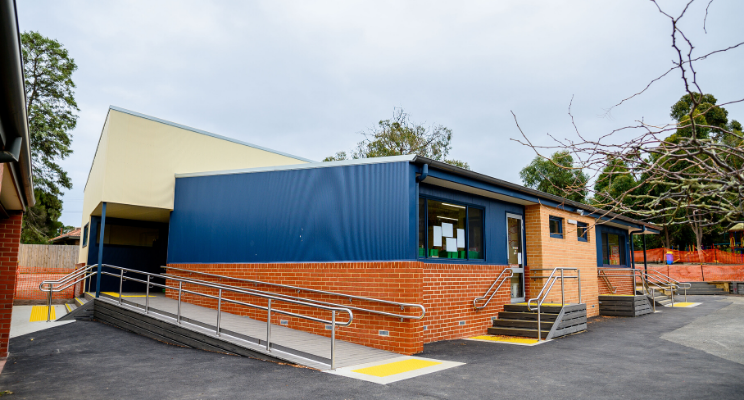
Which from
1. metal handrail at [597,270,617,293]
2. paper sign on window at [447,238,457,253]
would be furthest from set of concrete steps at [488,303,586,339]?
metal handrail at [597,270,617,293]

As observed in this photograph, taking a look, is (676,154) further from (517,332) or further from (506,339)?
(517,332)

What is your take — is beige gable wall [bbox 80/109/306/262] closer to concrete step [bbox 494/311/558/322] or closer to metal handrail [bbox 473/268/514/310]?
metal handrail [bbox 473/268/514/310]

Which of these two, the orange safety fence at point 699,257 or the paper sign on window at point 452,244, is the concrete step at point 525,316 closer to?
the paper sign on window at point 452,244

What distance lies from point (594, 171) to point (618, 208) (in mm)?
272

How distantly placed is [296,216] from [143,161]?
489cm

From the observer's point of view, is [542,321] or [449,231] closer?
[449,231]

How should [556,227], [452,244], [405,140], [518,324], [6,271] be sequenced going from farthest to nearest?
[405,140]
[556,227]
[518,324]
[452,244]
[6,271]

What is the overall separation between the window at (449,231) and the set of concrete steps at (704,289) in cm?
1778

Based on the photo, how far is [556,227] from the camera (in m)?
13.2

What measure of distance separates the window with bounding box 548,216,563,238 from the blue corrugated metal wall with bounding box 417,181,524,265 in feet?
5.24

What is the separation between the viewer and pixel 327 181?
9.49 m

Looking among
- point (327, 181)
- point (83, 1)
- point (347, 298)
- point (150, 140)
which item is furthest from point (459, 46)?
point (150, 140)

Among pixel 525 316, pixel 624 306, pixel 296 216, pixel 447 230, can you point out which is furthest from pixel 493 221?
pixel 624 306

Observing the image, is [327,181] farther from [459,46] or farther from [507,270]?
[507,270]
